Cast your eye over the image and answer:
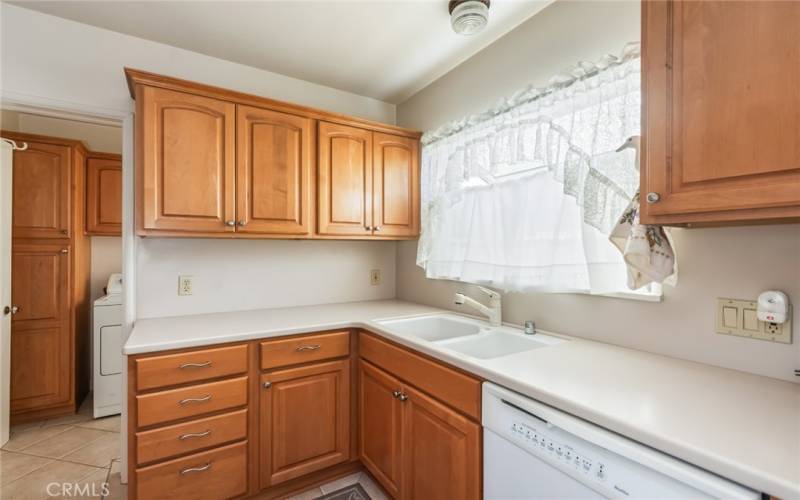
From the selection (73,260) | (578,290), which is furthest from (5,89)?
(578,290)

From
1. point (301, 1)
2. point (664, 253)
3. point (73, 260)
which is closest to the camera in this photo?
point (664, 253)

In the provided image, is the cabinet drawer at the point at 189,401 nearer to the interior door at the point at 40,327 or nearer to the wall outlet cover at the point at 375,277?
the wall outlet cover at the point at 375,277

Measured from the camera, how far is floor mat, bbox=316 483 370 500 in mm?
1851

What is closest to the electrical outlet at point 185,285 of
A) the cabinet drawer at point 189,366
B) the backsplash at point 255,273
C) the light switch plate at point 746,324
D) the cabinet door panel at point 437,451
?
the backsplash at point 255,273

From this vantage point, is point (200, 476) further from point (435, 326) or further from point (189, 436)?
point (435, 326)

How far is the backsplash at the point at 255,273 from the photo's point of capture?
6.73 ft

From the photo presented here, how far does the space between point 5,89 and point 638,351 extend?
307 cm

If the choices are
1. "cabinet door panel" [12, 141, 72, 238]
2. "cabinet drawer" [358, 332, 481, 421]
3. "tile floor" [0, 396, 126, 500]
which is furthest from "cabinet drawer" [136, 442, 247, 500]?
"cabinet door panel" [12, 141, 72, 238]

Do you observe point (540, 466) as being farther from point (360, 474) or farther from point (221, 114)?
point (221, 114)

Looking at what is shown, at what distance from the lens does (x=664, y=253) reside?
117cm

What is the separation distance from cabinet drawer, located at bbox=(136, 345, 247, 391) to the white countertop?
0.16 feet

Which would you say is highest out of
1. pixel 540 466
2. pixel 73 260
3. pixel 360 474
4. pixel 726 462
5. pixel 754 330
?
pixel 73 260

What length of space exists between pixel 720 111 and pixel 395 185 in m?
1.77

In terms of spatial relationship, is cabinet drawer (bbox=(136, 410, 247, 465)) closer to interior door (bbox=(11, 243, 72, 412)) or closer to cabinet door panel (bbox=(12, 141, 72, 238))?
interior door (bbox=(11, 243, 72, 412))
